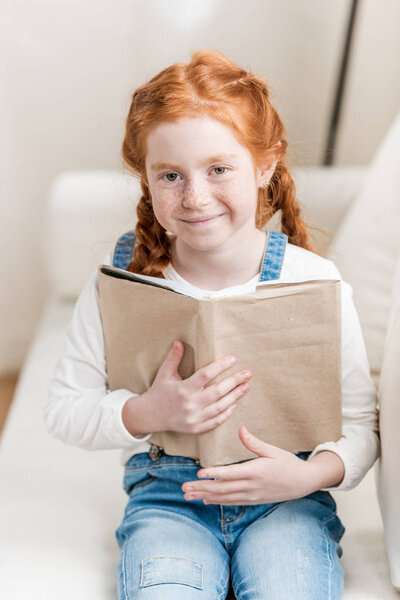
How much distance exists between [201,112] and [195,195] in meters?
0.09

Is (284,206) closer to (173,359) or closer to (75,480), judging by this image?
(173,359)

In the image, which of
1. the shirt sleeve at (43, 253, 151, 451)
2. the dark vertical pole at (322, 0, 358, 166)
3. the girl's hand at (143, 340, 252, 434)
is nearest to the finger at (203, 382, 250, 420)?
the girl's hand at (143, 340, 252, 434)

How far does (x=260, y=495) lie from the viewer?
32.4 inches

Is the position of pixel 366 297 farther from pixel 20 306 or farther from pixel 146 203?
pixel 20 306

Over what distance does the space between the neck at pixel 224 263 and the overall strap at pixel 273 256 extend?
1 centimetres

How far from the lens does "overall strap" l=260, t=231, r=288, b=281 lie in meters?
0.89

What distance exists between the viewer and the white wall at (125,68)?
5.63 feet

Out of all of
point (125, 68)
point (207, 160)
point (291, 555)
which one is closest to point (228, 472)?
point (291, 555)

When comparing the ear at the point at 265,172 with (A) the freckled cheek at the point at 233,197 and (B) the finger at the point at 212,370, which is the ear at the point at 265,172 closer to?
(A) the freckled cheek at the point at 233,197

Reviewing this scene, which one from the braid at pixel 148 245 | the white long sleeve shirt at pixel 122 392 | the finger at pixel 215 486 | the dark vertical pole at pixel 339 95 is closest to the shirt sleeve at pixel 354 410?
the white long sleeve shirt at pixel 122 392

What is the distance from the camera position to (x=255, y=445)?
81 centimetres

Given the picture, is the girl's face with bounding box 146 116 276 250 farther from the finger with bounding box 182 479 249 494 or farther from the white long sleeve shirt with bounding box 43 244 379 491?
the finger with bounding box 182 479 249 494

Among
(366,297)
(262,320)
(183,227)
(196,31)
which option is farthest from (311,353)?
(196,31)

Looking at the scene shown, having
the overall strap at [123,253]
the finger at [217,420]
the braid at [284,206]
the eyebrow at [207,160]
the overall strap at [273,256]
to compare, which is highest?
the eyebrow at [207,160]
